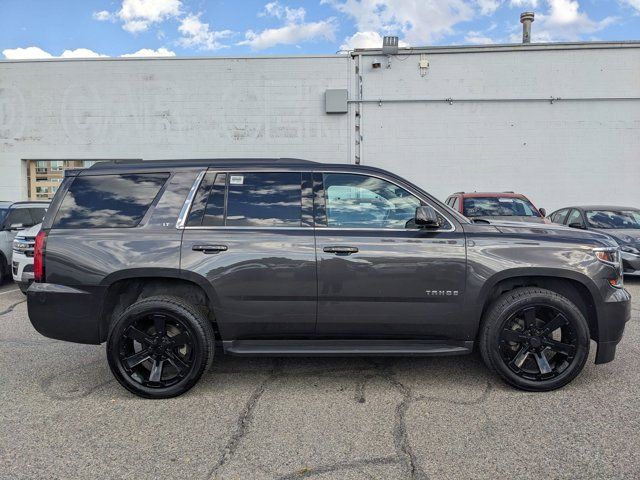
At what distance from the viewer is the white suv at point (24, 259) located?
6.98 metres

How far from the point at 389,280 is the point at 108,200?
7.86 feet

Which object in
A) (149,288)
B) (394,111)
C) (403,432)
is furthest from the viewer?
(394,111)

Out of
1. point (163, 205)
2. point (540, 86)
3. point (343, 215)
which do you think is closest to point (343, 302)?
point (343, 215)

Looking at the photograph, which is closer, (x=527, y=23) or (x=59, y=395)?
(x=59, y=395)

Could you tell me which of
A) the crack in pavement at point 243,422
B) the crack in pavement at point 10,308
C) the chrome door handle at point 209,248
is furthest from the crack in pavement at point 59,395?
the crack in pavement at point 10,308

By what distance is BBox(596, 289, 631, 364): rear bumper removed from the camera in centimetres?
369

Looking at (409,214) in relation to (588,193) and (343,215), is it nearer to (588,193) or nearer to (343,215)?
(343,215)

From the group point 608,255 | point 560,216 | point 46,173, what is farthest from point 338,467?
point 46,173

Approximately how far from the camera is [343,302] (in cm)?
366

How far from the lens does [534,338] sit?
3688mm

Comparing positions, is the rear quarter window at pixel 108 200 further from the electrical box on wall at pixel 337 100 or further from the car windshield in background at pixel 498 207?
the electrical box on wall at pixel 337 100

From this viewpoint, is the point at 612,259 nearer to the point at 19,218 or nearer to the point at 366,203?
the point at 366,203

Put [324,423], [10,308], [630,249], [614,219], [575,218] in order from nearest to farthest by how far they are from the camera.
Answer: [324,423], [10,308], [630,249], [614,219], [575,218]

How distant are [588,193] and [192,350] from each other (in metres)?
13.6
